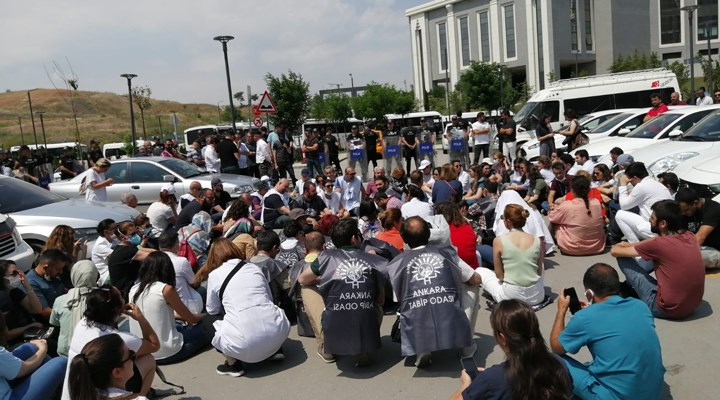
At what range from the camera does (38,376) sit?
14.2 feet

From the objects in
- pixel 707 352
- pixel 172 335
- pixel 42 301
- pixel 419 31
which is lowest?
pixel 707 352

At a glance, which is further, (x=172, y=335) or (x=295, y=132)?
(x=295, y=132)

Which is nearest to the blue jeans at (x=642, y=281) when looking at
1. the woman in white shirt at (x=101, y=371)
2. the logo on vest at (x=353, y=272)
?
the logo on vest at (x=353, y=272)

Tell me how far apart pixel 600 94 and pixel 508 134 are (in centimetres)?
853

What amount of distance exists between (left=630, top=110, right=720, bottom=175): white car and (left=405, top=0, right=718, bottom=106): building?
59345mm

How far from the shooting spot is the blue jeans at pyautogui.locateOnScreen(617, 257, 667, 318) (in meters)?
5.70

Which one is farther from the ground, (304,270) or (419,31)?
A: (419,31)

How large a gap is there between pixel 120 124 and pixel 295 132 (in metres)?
59.2

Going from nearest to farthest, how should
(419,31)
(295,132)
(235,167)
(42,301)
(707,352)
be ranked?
(707,352) < (42,301) < (235,167) < (295,132) < (419,31)

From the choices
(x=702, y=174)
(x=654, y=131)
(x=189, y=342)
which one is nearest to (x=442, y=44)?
(x=654, y=131)

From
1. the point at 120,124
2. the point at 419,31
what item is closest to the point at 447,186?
the point at 419,31

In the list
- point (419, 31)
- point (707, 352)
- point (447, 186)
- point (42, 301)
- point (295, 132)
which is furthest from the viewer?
point (419, 31)

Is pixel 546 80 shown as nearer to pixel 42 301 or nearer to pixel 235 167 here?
pixel 235 167

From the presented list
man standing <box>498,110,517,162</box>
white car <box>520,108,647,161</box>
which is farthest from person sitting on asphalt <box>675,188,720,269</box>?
man standing <box>498,110,517,162</box>
